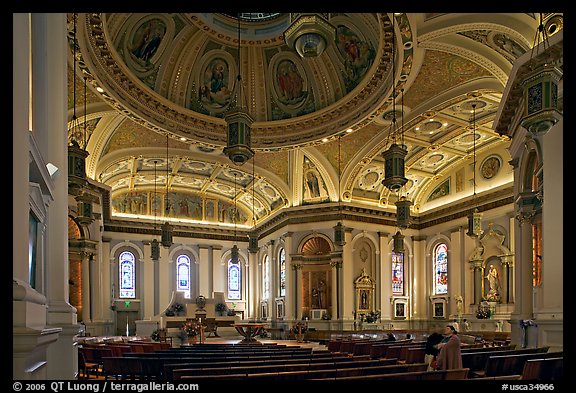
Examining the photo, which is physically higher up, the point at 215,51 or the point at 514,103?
the point at 215,51

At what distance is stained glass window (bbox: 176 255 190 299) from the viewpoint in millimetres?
30578

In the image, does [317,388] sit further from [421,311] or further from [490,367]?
[421,311]

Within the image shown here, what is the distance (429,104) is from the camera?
18.2m

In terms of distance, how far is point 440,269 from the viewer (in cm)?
2578

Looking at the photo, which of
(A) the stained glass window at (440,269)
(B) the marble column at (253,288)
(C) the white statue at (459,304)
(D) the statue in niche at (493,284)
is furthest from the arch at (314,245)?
(D) the statue in niche at (493,284)

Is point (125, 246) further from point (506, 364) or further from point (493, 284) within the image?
point (506, 364)

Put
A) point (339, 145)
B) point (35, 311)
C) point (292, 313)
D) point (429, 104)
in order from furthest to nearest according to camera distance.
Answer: point (292, 313), point (339, 145), point (429, 104), point (35, 311)

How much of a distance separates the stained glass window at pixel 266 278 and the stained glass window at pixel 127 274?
24.0ft

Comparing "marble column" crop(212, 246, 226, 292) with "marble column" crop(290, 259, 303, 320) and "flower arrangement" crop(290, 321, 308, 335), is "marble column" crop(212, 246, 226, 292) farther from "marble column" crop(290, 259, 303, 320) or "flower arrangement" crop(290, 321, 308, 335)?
"flower arrangement" crop(290, 321, 308, 335)

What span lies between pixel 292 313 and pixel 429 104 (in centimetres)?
1274

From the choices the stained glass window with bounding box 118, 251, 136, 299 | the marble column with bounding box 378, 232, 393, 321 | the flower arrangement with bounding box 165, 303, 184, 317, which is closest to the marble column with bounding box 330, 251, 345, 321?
the marble column with bounding box 378, 232, 393, 321

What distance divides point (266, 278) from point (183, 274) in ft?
16.3
